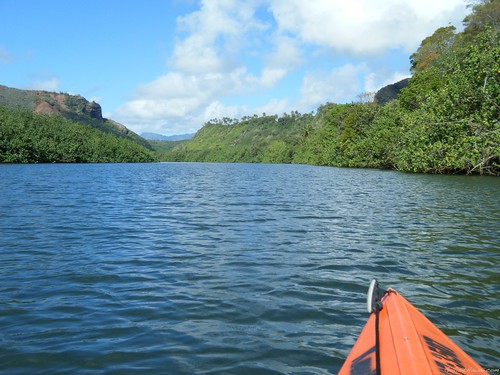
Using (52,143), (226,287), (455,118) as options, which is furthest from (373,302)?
(52,143)

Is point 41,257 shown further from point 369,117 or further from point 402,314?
point 369,117

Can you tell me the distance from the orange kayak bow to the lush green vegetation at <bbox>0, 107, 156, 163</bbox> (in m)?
120

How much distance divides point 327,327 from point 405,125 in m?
55.2

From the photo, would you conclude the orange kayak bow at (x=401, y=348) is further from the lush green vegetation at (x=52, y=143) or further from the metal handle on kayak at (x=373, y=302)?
the lush green vegetation at (x=52, y=143)

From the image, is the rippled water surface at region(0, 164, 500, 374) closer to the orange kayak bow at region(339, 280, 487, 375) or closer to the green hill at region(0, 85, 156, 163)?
the orange kayak bow at region(339, 280, 487, 375)

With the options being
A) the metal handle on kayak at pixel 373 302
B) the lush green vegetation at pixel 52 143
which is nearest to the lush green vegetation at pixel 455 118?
the metal handle on kayak at pixel 373 302

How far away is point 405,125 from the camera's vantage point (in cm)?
5706

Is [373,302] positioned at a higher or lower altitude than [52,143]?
lower

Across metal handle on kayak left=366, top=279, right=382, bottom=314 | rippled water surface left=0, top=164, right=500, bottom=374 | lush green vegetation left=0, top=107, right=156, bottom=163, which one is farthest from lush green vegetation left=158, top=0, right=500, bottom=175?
lush green vegetation left=0, top=107, right=156, bottom=163

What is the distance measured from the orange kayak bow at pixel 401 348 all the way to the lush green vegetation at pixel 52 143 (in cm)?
12022

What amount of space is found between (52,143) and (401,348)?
13747 centimetres

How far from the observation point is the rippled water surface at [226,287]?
5.78 meters

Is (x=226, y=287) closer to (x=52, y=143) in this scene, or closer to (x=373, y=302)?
(x=373, y=302)

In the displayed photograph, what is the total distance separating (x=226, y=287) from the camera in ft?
28.3
